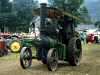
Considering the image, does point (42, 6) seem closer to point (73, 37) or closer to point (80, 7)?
point (73, 37)

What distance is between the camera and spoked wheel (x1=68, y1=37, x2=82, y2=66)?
1658 centimetres

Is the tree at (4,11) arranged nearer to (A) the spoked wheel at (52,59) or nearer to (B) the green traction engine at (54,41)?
(B) the green traction engine at (54,41)

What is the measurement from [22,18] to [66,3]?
31.8 ft

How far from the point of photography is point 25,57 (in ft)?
51.6

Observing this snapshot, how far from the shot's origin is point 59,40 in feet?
53.8

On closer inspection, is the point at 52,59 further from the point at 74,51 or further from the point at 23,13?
the point at 23,13

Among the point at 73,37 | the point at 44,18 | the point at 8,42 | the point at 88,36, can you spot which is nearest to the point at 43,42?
the point at 44,18

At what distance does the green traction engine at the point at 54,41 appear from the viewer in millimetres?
15312

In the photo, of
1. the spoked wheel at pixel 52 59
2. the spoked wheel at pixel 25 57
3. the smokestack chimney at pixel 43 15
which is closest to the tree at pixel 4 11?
the spoked wheel at pixel 25 57

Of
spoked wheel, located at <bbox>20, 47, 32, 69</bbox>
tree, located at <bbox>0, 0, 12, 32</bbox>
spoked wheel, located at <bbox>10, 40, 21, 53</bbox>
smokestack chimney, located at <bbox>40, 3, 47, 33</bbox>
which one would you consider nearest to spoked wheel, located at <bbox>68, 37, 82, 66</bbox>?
smokestack chimney, located at <bbox>40, 3, 47, 33</bbox>

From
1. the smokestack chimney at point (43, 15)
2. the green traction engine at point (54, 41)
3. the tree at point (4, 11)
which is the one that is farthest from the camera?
the tree at point (4, 11)

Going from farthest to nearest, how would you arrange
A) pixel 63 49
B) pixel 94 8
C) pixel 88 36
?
pixel 94 8, pixel 88 36, pixel 63 49

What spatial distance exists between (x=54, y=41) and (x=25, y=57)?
1.27m

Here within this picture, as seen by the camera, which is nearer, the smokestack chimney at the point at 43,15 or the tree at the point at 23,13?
the smokestack chimney at the point at 43,15
